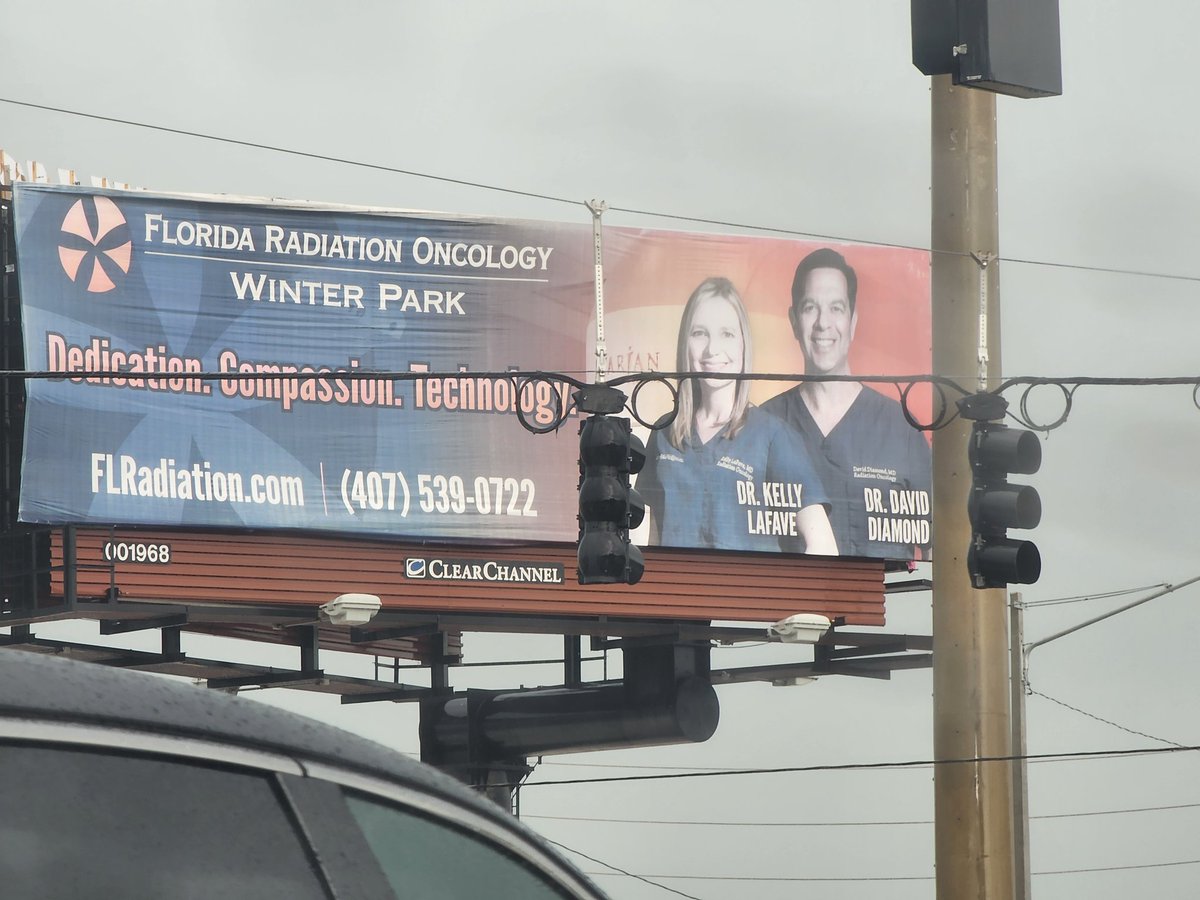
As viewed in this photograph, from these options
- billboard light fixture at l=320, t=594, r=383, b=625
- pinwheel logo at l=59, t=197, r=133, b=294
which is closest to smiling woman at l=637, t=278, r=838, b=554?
billboard light fixture at l=320, t=594, r=383, b=625

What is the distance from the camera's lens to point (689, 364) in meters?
28.0

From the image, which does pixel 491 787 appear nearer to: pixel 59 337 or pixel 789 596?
pixel 789 596

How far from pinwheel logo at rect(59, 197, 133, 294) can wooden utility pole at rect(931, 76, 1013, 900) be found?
15.3 m

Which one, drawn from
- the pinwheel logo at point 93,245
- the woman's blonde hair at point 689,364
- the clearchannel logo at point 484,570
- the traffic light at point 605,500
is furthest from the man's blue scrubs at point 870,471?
the traffic light at point 605,500

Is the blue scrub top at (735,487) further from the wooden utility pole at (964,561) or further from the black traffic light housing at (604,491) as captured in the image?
the wooden utility pole at (964,561)

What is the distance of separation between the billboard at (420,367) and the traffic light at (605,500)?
10.7m

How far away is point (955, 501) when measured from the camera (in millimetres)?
11945

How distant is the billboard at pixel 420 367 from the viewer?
24.8 metres

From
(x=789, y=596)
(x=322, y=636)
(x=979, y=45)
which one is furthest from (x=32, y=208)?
(x=979, y=45)

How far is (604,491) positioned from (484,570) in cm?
1378

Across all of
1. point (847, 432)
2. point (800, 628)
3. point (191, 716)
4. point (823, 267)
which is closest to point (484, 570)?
point (800, 628)

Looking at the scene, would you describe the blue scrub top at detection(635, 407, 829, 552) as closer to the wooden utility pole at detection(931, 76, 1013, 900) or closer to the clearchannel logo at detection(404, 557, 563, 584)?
the clearchannel logo at detection(404, 557, 563, 584)

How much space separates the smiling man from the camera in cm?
2861

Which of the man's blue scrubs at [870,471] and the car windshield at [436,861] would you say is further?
the man's blue scrubs at [870,471]
